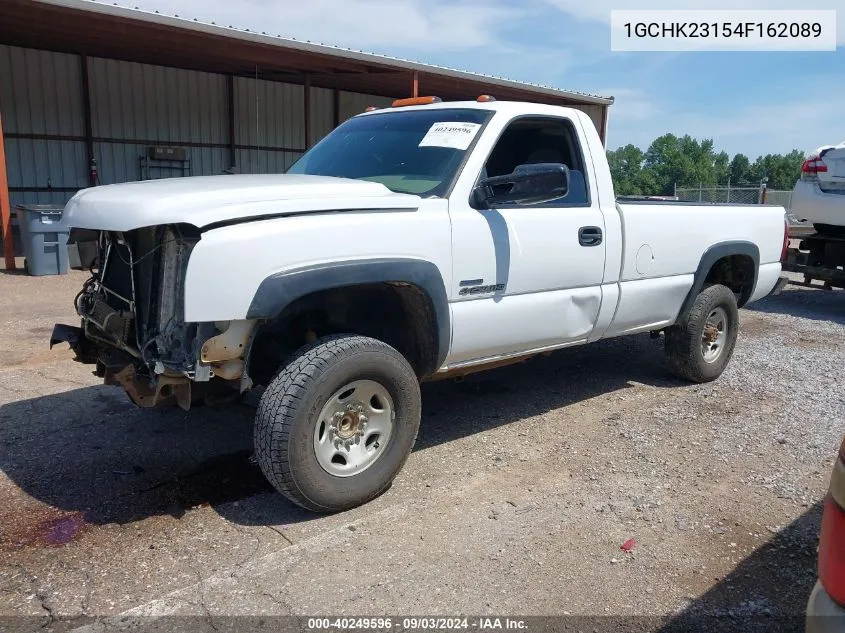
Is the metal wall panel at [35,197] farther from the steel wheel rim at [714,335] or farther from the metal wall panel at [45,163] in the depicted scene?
the steel wheel rim at [714,335]

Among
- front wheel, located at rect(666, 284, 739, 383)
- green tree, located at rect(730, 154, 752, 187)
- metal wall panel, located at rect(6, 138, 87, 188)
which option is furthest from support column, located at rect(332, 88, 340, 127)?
green tree, located at rect(730, 154, 752, 187)

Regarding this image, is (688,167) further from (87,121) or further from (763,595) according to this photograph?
(763,595)

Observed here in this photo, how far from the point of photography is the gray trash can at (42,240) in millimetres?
11125

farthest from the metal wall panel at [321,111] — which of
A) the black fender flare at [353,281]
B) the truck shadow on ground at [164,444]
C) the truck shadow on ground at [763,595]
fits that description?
the truck shadow on ground at [763,595]

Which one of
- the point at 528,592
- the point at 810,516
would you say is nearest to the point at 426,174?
the point at 528,592

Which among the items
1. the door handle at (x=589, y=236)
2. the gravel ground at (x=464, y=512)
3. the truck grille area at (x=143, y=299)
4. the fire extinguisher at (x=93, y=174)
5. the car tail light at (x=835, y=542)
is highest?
the fire extinguisher at (x=93, y=174)

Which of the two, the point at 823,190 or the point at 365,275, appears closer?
the point at 365,275

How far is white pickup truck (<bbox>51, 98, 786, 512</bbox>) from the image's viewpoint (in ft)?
10.6

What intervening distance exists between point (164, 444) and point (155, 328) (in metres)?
1.44

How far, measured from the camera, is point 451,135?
4277 mm

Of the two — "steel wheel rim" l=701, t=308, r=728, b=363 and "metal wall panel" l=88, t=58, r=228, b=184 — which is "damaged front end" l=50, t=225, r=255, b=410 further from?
"metal wall panel" l=88, t=58, r=228, b=184

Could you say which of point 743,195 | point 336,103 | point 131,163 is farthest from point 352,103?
point 743,195

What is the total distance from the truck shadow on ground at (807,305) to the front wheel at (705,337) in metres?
Answer: 3.98

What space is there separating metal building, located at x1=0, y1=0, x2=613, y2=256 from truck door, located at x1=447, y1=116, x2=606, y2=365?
899 centimetres
